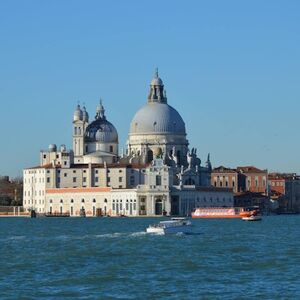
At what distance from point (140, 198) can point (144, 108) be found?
43.3 feet

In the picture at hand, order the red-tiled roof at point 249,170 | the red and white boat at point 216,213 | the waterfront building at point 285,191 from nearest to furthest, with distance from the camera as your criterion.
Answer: the red and white boat at point 216,213 < the red-tiled roof at point 249,170 < the waterfront building at point 285,191

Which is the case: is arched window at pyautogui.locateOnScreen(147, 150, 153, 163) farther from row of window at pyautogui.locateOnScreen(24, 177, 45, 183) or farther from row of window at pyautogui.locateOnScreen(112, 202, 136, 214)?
row of window at pyautogui.locateOnScreen(24, 177, 45, 183)

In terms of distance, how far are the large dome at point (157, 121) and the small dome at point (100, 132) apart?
2.82 meters

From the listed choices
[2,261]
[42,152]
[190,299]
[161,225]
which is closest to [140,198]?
[42,152]

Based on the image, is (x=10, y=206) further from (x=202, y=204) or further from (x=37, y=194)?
(x=202, y=204)

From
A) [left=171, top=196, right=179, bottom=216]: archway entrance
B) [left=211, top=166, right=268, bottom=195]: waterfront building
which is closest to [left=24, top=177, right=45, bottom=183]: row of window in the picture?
[left=171, top=196, right=179, bottom=216]: archway entrance

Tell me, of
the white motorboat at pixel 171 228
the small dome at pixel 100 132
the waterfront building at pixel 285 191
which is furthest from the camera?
the waterfront building at pixel 285 191

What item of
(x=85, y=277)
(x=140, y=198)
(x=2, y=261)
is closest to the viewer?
(x=85, y=277)

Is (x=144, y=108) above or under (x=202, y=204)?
above

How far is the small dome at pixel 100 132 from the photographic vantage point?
130m

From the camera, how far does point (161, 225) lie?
62062 mm

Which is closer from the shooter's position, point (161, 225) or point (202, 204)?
point (161, 225)

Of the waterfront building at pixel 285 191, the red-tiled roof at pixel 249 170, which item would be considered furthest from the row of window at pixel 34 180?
the waterfront building at pixel 285 191

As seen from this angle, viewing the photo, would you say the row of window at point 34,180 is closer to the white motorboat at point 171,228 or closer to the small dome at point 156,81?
the small dome at point 156,81
